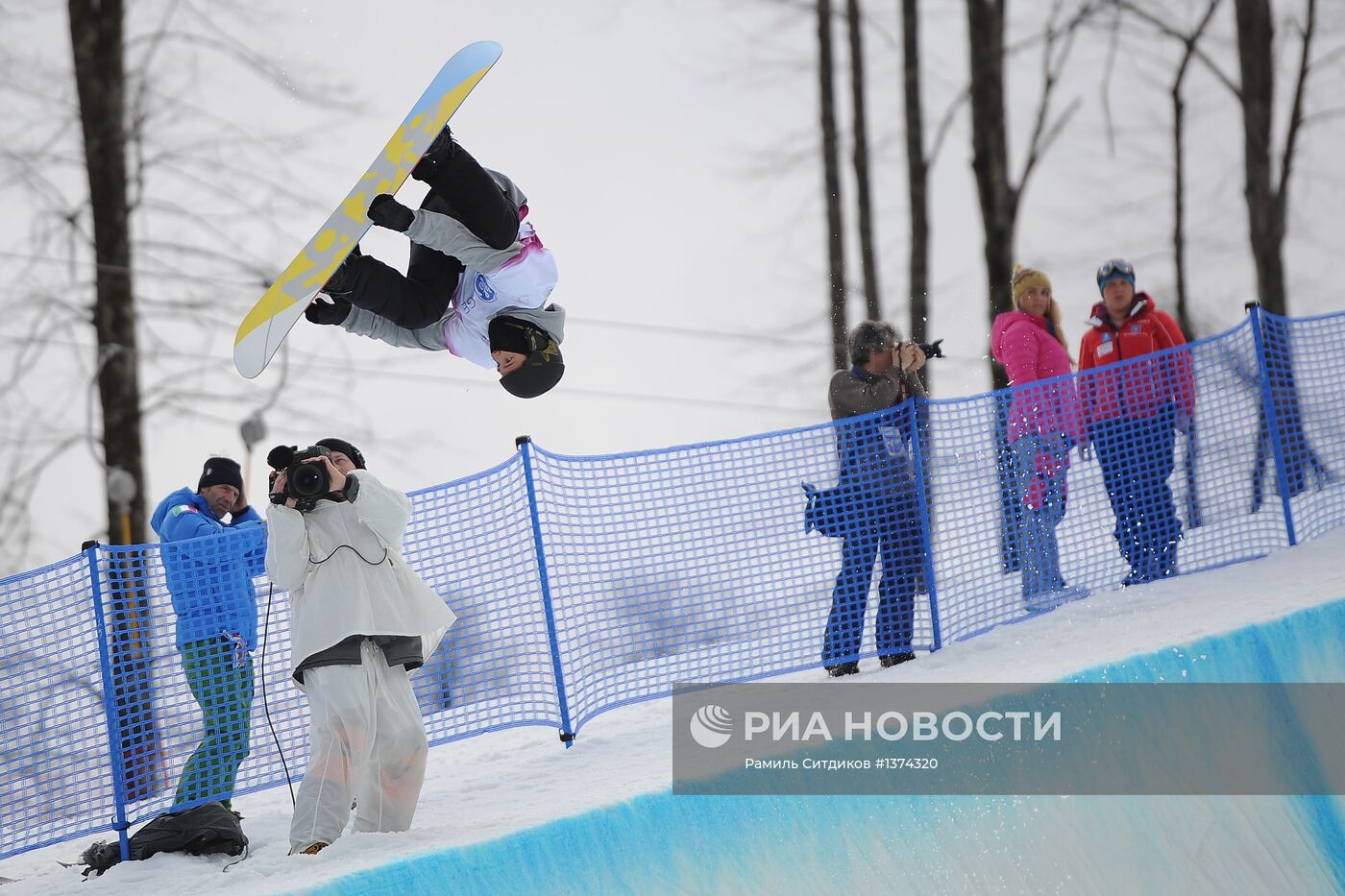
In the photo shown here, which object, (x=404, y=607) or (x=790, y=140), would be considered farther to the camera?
(x=790, y=140)

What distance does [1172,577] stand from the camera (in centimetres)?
654

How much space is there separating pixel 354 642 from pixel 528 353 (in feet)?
4.05

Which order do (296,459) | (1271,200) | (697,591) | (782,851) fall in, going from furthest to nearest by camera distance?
(1271,200) < (697,591) < (296,459) < (782,851)

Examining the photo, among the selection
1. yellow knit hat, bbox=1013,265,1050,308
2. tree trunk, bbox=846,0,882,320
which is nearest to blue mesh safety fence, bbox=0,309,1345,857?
yellow knit hat, bbox=1013,265,1050,308

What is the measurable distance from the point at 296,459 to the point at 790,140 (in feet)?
35.0

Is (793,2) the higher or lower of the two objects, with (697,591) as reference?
higher

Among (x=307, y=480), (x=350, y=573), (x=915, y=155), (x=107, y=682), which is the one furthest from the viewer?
(x=915, y=155)

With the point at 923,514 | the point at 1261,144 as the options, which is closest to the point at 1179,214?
the point at 1261,144

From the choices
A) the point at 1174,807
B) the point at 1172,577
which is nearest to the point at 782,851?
the point at 1174,807

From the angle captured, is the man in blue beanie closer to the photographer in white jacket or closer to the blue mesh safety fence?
the blue mesh safety fence

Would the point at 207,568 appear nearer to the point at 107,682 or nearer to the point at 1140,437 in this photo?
the point at 107,682

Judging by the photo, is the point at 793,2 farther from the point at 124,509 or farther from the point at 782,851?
the point at 782,851

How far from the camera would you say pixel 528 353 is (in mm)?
4516

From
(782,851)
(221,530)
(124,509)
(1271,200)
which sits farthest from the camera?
(1271,200)
